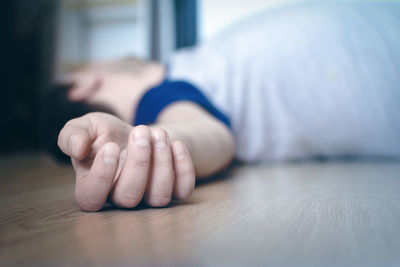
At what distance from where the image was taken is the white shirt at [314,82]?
34.1 inches

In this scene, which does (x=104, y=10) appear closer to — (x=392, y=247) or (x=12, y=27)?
(x=12, y=27)

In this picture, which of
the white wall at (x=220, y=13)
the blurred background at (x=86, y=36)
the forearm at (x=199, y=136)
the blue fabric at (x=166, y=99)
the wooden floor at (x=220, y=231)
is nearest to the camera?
the wooden floor at (x=220, y=231)

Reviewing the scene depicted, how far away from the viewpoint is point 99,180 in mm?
335

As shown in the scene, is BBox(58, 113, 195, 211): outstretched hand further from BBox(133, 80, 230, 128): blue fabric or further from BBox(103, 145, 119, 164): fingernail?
BBox(133, 80, 230, 128): blue fabric

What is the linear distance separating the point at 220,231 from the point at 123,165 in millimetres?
136

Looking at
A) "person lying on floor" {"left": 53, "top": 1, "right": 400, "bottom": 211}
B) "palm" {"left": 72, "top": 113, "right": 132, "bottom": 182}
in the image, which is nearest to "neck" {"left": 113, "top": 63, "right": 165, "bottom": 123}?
"person lying on floor" {"left": 53, "top": 1, "right": 400, "bottom": 211}

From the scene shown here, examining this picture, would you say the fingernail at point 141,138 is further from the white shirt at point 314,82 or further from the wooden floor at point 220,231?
the white shirt at point 314,82

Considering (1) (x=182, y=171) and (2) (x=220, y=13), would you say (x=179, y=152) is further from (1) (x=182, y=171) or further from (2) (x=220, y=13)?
(2) (x=220, y=13)

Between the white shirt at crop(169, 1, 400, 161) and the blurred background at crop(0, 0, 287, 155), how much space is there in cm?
118

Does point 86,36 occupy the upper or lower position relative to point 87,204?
upper

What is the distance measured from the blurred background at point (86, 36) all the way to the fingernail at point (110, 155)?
1899mm

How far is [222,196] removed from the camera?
A: 1.46ft

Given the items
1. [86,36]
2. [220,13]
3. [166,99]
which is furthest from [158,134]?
[86,36]

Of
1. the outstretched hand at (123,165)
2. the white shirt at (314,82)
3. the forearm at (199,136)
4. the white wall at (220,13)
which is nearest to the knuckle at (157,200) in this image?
the outstretched hand at (123,165)
